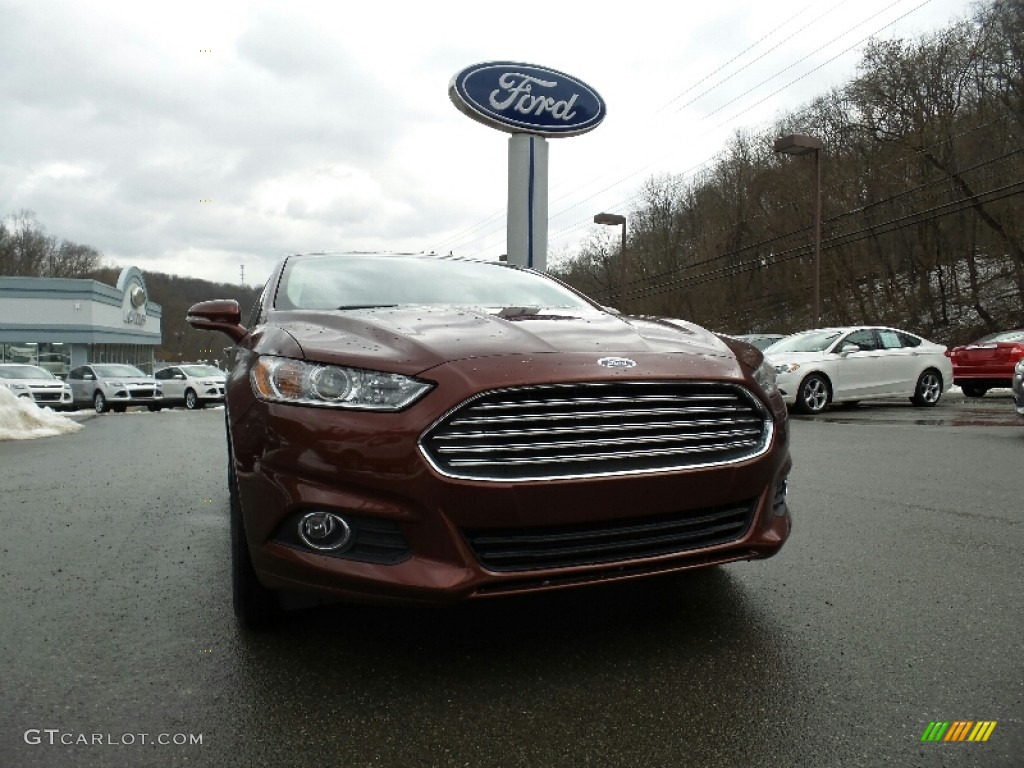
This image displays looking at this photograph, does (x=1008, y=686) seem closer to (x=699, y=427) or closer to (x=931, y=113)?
(x=699, y=427)

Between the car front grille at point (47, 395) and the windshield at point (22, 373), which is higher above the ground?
the windshield at point (22, 373)

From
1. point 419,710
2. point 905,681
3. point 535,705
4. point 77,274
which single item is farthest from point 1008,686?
point 77,274

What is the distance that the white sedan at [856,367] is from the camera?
42.6ft

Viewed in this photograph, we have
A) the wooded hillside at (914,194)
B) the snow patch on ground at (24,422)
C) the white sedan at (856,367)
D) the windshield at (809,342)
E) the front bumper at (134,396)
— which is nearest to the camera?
the snow patch on ground at (24,422)

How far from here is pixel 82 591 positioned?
3406mm

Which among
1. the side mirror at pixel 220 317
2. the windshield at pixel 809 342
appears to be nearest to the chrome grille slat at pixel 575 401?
the side mirror at pixel 220 317

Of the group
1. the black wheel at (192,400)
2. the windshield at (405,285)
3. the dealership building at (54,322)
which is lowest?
the black wheel at (192,400)

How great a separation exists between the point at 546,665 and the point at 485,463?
0.73m

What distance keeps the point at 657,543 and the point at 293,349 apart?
1.31 meters

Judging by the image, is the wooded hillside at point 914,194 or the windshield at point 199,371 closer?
the windshield at point 199,371

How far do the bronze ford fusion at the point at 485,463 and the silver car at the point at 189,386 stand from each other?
24.6 meters

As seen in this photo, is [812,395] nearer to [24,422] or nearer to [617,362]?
[617,362]

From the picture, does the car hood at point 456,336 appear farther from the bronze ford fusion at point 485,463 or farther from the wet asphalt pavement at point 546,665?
the wet asphalt pavement at point 546,665

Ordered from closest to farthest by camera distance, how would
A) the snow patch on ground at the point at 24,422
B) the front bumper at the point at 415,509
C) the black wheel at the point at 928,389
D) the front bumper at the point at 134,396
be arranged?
the front bumper at the point at 415,509 → the snow patch on ground at the point at 24,422 → the black wheel at the point at 928,389 → the front bumper at the point at 134,396
